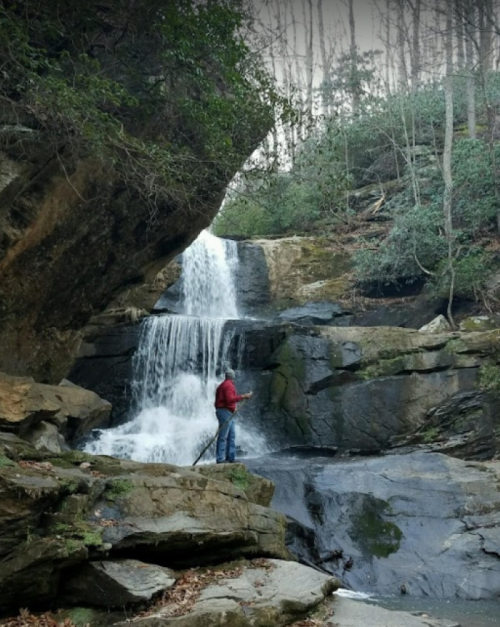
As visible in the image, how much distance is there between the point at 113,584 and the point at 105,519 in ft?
2.68

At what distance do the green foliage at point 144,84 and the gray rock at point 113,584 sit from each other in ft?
18.9

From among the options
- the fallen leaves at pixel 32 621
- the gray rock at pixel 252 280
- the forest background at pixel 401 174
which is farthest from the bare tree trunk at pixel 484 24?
the gray rock at pixel 252 280

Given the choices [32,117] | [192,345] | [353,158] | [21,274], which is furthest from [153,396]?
[353,158]

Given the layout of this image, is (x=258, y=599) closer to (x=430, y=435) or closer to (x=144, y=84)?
(x=144, y=84)

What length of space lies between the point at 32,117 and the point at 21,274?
278cm

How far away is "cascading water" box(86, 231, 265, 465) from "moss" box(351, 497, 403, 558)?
4.69 meters

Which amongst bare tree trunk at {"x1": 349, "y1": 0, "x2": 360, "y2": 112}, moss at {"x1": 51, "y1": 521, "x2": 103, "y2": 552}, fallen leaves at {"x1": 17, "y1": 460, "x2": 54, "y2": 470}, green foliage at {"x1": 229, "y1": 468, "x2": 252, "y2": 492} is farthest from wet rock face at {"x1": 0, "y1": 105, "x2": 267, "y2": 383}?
bare tree trunk at {"x1": 349, "y1": 0, "x2": 360, "y2": 112}

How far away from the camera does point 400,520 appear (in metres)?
10.5

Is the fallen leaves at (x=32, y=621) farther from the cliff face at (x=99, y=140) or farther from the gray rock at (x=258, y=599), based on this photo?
the cliff face at (x=99, y=140)

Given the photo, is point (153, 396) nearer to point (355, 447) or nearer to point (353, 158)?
point (355, 447)

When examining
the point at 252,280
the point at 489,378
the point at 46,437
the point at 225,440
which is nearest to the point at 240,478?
the point at 225,440

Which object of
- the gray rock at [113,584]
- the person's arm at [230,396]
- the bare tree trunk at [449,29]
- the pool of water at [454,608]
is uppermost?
the bare tree trunk at [449,29]

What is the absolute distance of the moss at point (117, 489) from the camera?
6969 mm

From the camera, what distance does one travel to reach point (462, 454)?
13836 mm
